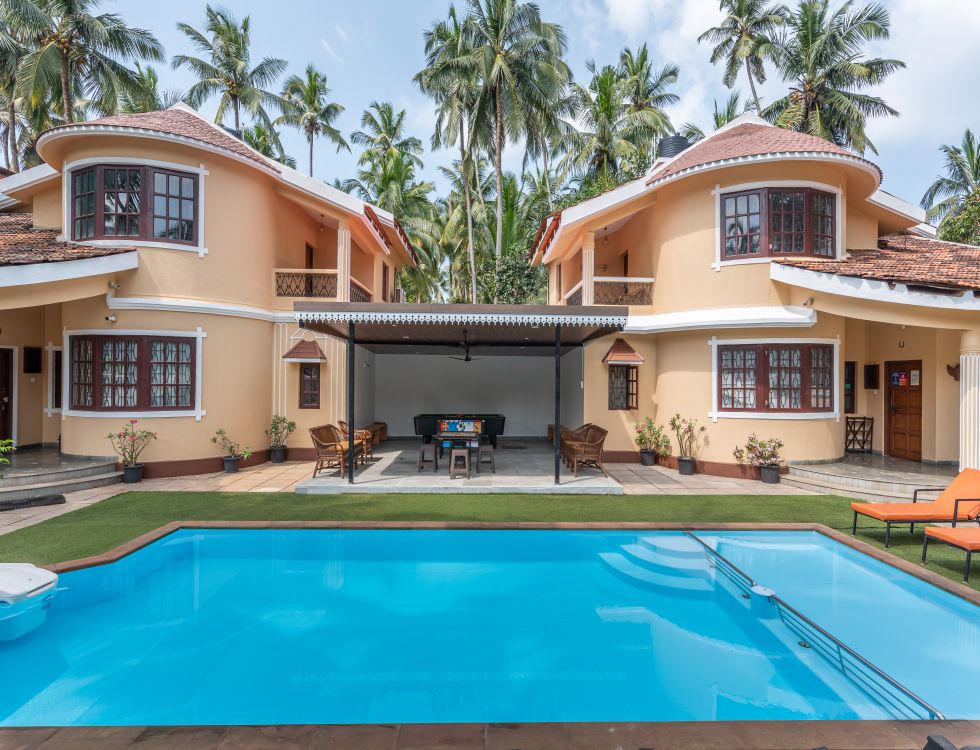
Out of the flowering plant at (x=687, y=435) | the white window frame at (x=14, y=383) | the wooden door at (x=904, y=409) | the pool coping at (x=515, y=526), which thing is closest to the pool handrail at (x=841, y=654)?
the pool coping at (x=515, y=526)

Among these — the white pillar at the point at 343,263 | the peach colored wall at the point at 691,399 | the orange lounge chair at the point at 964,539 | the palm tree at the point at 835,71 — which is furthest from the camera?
the palm tree at the point at 835,71

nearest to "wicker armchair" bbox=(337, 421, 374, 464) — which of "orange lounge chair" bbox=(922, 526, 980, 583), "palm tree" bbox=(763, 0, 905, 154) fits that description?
"orange lounge chair" bbox=(922, 526, 980, 583)

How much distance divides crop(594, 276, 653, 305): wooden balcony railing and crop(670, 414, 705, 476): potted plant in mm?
3340

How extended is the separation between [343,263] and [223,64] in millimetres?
21441

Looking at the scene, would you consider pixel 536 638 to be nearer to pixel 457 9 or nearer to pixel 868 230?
pixel 868 230

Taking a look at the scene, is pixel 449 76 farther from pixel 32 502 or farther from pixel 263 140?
pixel 32 502

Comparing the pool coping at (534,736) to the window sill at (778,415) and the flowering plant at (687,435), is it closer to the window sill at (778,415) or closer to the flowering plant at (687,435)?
the window sill at (778,415)

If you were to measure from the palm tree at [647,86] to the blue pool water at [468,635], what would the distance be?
91.3 ft

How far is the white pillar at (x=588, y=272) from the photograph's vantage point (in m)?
13.9

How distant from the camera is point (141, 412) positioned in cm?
1113

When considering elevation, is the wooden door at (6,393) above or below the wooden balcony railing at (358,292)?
below

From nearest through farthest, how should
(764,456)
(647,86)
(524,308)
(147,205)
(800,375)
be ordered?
(524,308)
(147,205)
(764,456)
(800,375)
(647,86)

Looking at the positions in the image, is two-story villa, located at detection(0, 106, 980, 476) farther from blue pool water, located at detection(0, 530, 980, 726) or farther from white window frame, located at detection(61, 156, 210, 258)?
blue pool water, located at detection(0, 530, 980, 726)

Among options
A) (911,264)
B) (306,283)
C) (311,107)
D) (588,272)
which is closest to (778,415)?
(911,264)
